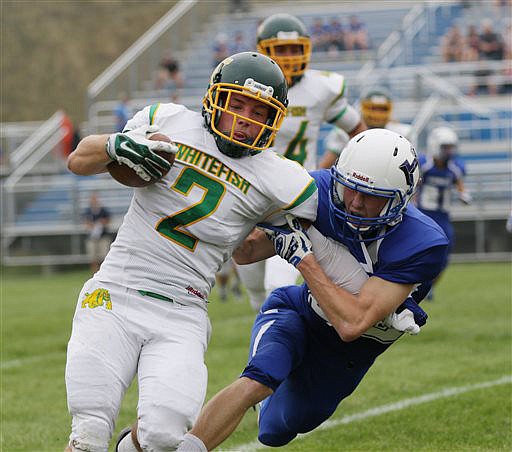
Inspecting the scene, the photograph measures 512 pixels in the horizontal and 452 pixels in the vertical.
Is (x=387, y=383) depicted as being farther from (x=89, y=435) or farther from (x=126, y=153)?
(x=126, y=153)

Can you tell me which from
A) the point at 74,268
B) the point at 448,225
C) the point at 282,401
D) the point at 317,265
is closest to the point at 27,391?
the point at 282,401

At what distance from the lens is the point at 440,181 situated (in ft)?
37.3

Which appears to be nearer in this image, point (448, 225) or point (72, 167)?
point (72, 167)

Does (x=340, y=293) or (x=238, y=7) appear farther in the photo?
(x=238, y=7)

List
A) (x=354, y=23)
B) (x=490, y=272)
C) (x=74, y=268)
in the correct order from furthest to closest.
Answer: (x=354, y=23) → (x=74, y=268) → (x=490, y=272)

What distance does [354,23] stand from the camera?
21547 millimetres

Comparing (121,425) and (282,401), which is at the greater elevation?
(282,401)

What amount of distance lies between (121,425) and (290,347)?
187 cm

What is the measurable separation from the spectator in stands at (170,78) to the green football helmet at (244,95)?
1673cm

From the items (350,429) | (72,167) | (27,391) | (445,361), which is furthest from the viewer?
(445,361)

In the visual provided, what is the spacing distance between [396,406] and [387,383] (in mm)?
724

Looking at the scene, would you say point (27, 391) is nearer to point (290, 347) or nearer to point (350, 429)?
point (350, 429)

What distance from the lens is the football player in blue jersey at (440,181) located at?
37.0 ft

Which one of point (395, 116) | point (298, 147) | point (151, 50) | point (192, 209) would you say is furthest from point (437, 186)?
point (151, 50)
